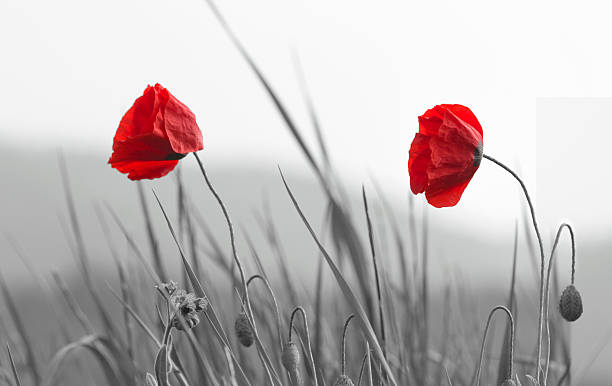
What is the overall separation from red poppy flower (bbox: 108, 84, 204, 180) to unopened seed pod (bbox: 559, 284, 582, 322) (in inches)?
14.5

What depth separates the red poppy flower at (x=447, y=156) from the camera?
0.67m

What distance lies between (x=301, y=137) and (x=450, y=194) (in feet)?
0.48

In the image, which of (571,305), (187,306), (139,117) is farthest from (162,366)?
(571,305)

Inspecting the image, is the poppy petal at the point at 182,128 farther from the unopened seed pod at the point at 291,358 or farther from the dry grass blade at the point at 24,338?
the dry grass blade at the point at 24,338

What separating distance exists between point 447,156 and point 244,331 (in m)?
0.25

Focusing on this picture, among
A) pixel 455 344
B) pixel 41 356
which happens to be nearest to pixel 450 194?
pixel 455 344

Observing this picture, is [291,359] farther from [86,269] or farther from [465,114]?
[86,269]

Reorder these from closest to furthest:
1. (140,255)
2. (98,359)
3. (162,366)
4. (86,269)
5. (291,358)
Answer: (162,366) → (291,358) → (140,255) → (98,359) → (86,269)

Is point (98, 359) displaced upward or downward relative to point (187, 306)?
downward

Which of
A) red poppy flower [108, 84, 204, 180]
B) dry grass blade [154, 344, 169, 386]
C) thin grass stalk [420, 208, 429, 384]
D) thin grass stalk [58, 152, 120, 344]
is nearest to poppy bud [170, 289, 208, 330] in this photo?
dry grass blade [154, 344, 169, 386]

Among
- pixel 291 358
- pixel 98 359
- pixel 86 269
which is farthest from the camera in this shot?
pixel 86 269

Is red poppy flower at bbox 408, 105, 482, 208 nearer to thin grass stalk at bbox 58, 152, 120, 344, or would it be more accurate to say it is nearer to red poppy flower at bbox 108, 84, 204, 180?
red poppy flower at bbox 108, 84, 204, 180

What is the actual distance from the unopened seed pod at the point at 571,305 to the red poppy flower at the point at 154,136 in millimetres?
369

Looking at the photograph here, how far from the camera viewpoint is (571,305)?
69cm
